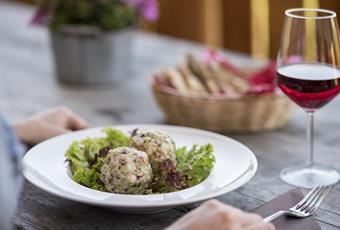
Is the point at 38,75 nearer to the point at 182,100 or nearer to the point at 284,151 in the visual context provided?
the point at 182,100

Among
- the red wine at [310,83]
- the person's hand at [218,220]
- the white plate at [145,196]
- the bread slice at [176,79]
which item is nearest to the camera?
the person's hand at [218,220]

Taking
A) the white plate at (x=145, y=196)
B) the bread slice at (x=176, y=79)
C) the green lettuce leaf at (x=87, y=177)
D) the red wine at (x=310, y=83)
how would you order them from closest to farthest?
the white plate at (x=145, y=196) < the green lettuce leaf at (x=87, y=177) < the red wine at (x=310, y=83) < the bread slice at (x=176, y=79)

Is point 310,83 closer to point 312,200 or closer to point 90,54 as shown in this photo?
point 312,200

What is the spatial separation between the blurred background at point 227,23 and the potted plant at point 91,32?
1.50 metres

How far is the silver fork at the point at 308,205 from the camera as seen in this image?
1.04 meters

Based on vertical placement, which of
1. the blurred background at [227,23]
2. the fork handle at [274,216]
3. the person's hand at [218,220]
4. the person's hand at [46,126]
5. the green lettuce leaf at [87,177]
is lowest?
the blurred background at [227,23]

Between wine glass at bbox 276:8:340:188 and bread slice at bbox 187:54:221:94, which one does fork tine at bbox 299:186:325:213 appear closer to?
wine glass at bbox 276:8:340:188

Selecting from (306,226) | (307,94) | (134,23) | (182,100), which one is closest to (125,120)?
(182,100)

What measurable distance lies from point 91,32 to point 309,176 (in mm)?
934

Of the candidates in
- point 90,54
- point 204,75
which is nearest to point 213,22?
point 90,54

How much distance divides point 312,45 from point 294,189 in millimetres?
287

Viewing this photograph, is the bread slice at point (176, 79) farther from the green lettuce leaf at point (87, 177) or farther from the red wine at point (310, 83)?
the green lettuce leaf at point (87, 177)

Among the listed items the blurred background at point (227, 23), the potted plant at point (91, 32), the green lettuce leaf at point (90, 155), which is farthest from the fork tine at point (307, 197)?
the blurred background at point (227, 23)

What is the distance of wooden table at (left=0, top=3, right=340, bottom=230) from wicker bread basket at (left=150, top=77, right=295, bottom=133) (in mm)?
32
